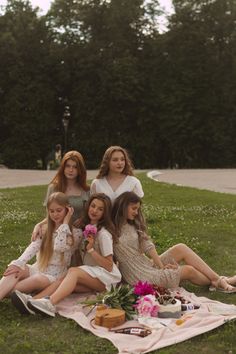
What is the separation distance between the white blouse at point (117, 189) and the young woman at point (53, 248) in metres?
0.73

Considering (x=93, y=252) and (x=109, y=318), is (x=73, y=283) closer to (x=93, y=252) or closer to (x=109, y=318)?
(x=93, y=252)

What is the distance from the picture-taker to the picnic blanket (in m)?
5.23

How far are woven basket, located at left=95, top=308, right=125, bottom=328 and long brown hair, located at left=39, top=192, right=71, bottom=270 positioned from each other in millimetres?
1427

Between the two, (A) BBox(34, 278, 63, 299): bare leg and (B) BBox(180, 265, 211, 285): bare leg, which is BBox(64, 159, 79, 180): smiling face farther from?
(B) BBox(180, 265, 211, 285): bare leg

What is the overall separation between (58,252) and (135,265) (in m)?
1.07

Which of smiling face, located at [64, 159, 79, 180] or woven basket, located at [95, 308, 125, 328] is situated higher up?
smiling face, located at [64, 159, 79, 180]

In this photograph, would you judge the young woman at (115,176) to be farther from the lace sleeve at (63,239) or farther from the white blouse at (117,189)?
the lace sleeve at (63,239)

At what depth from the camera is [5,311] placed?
641 cm

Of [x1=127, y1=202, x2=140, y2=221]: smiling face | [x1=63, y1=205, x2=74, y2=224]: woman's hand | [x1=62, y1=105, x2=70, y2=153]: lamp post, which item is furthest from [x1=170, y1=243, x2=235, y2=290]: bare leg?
[x1=62, y1=105, x2=70, y2=153]: lamp post

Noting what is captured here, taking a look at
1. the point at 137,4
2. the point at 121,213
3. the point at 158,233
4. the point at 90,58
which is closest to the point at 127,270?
the point at 121,213

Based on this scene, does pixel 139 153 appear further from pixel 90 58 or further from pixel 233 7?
pixel 233 7

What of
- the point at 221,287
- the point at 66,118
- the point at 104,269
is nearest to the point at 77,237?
the point at 104,269

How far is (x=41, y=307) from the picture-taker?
20.3ft

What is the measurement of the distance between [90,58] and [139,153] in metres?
10.1
